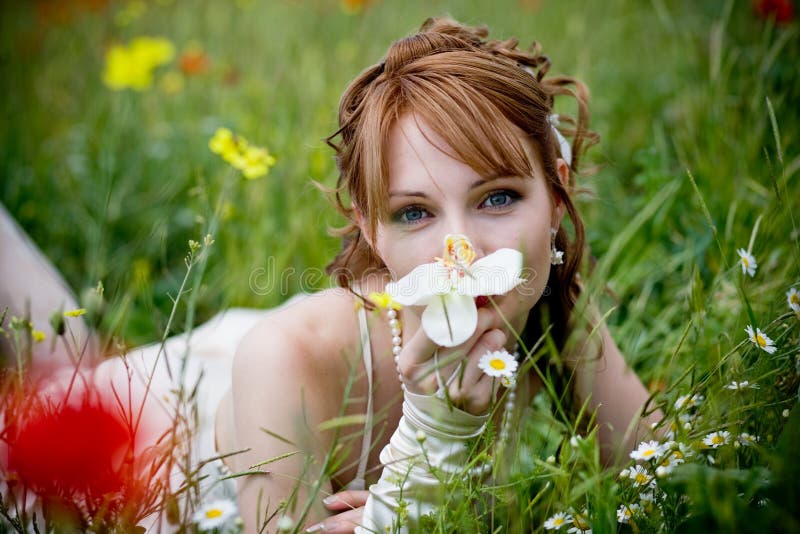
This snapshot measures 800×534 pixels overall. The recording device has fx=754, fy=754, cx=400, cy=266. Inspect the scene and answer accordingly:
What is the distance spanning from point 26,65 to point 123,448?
11.5 feet

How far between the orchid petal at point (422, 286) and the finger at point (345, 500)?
494 millimetres

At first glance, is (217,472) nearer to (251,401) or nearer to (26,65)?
(251,401)

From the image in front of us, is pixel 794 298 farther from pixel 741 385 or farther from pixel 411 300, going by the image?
pixel 411 300

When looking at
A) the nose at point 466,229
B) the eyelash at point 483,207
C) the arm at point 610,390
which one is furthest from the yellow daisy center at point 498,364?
the arm at point 610,390

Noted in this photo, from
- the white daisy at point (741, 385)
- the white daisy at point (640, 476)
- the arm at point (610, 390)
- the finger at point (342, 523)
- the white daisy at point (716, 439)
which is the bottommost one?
the arm at point (610, 390)

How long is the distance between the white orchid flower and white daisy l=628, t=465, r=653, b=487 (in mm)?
399

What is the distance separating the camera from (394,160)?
1.50 meters

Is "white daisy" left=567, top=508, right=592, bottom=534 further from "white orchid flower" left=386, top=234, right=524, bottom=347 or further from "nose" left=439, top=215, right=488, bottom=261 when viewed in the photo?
"nose" left=439, top=215, right=488, bottom=261

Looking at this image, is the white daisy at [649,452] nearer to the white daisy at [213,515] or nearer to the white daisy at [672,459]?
the white daisy at [672,459]

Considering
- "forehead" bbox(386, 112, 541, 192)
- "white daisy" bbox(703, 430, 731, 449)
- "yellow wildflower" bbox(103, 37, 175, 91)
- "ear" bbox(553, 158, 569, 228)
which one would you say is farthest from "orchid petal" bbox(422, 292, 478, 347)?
"yellow wildflower" bbox(103, 37, 175, 91)

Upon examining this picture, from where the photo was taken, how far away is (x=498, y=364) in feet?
4.04

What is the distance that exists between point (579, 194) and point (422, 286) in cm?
138

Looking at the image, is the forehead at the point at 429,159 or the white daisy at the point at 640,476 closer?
the white daisy at the point at 640,476

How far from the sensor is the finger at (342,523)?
1421mm
